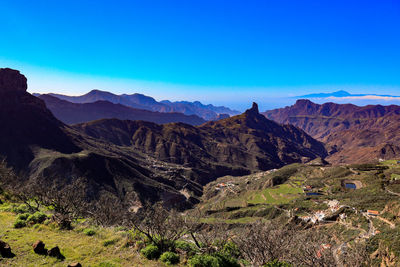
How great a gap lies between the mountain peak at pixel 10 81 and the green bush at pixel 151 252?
244655 mm

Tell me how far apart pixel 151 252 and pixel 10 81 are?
254939 mm

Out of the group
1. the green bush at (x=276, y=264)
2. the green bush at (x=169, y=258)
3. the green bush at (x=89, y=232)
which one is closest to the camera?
the green bush at (x=276, y=264)

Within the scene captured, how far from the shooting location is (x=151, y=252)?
13.2m

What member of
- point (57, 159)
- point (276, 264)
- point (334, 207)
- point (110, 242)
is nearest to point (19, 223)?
point (110, 242)

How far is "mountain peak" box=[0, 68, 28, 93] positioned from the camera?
613ft

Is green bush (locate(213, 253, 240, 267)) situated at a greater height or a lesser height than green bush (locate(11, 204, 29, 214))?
greater

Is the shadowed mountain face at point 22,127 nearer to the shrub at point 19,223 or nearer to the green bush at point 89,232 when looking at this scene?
the shrub at point 19,223

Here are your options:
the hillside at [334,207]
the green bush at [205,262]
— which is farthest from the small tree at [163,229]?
the hillside at [334,207]

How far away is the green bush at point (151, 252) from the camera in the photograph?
43.3ft

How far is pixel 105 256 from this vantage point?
Result: 13.2m

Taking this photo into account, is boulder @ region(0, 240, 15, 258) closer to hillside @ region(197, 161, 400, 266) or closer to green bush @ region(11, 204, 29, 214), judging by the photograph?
green bush @ region(11, 204, 29, 214)

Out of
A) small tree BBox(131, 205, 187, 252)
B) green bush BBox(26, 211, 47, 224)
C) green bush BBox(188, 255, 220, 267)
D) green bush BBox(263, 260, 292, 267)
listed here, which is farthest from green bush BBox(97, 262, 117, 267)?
green bush BBox(26, 211, 47, 224)

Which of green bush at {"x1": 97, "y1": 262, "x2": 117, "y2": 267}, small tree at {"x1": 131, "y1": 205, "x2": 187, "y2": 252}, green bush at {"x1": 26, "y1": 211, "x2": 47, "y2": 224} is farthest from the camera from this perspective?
green bush at {"x1": 26, "y1": 211, "x2": 47, "y2": 224}

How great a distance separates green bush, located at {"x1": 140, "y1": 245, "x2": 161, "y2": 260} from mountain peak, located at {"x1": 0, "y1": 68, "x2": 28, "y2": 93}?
803 feet
